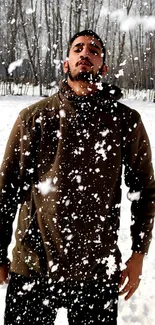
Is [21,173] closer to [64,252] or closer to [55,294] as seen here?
[64,252]

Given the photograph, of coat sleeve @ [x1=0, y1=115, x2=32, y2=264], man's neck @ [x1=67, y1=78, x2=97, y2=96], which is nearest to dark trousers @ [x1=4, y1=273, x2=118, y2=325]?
coat sleeve @ [x1=0, y1=115, x2=32, y2=264]

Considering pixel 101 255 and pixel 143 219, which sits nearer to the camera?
pixel 101 255

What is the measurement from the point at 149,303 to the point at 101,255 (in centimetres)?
139

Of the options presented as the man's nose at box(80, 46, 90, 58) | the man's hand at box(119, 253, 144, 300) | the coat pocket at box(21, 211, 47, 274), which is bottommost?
the man's hand at box(119, 253, 144, 300)

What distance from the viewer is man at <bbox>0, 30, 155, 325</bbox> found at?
131 cm

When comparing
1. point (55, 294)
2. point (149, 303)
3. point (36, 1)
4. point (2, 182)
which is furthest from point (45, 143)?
point (36, 1)

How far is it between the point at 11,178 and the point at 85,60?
58cm

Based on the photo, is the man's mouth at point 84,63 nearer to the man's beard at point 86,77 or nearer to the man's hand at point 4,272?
the man's beard at point 86,77

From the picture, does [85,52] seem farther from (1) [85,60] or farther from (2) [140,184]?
(2) [140,184]

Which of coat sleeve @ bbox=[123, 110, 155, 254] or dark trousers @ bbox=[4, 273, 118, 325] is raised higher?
coat sleeve @ bbox=[123, 110, 155, 254]

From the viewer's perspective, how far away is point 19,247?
1.39 m

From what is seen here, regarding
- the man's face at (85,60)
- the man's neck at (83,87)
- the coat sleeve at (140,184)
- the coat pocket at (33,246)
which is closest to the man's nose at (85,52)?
the man's face at (85,60)

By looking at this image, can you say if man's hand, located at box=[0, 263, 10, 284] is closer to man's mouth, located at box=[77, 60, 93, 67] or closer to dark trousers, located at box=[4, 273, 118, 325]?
dark trousers, located at box=[4, 273, 118, 325]

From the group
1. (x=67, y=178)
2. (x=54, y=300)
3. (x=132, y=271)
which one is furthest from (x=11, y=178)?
(x=132, y=271)
